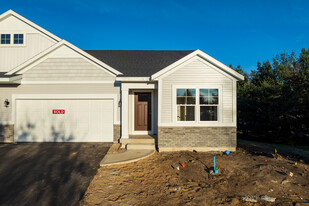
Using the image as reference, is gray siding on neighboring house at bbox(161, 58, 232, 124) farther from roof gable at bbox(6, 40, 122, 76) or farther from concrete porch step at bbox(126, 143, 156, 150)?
roof gable at bbox(6, 40, 122, 76)

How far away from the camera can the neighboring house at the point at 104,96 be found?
733 centimetres

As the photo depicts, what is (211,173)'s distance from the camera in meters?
5.05

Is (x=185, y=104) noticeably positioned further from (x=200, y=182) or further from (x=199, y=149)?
(x=200, y=182)

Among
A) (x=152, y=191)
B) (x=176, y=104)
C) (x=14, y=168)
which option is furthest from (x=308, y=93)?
(x=14, y=168)

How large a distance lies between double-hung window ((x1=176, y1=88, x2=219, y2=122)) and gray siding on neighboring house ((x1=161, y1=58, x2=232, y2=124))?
296mm

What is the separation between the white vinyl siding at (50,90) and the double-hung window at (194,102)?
10.1 feet

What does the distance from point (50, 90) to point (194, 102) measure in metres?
6.92

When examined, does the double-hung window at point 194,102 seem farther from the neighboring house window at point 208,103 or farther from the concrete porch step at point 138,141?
the concrete porch step at point 138,141

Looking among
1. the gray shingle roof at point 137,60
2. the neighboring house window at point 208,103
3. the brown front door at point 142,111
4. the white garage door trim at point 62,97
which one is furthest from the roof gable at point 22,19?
the neighboring house window at point 208,103

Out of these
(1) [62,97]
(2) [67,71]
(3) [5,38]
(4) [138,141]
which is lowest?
(4) [138,141]

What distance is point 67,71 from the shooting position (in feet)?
27.9

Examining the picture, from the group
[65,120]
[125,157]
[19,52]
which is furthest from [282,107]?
[19,52]

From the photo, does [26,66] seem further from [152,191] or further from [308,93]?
[308,93]

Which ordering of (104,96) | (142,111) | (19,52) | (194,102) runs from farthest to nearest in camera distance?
(19,52) < (142,111) < (104,96) < (194,102)
